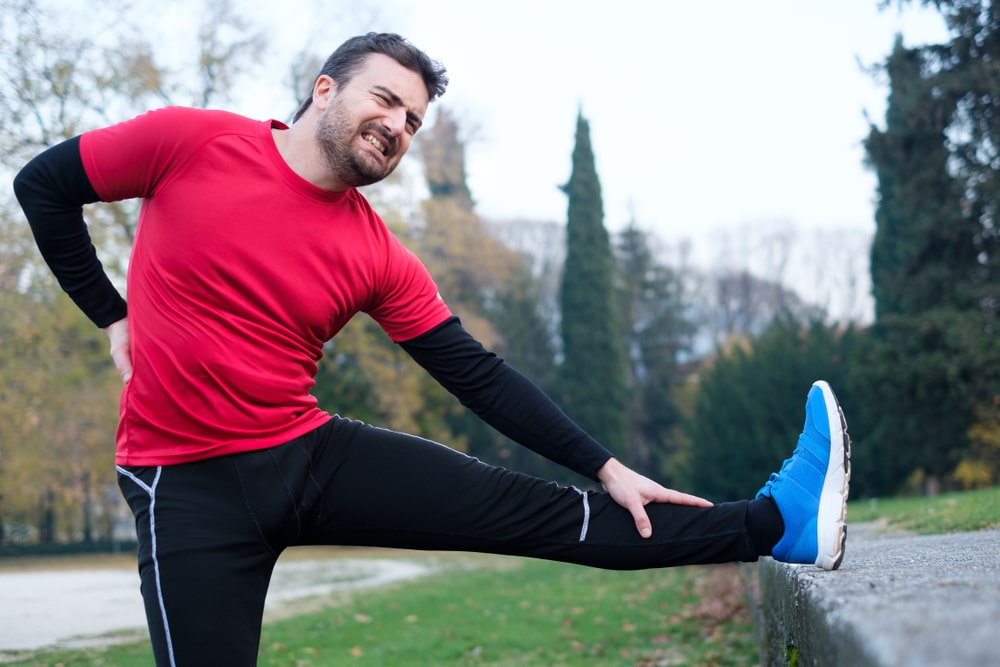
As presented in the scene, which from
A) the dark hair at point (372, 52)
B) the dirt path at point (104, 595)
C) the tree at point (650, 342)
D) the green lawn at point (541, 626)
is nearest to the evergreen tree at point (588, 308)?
the tree at point (650, 342)

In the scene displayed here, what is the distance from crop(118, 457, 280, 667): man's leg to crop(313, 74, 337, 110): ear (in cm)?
109

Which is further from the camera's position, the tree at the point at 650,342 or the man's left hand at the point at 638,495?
the tree at the point at 650,342

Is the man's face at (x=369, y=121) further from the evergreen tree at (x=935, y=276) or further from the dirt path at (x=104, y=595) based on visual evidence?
the evergreen tree at (x=935, y=276)

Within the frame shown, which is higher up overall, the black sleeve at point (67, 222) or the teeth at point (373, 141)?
the teeth at point (373, 141)

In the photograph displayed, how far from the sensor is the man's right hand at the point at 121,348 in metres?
2.77

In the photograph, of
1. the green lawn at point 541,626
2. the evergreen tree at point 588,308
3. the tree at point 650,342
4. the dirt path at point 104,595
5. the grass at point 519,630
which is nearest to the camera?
the green lawn at point 541,626

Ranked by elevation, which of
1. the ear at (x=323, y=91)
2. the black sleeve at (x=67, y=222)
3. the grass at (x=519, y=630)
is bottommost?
the grass at (x=519, y=630)

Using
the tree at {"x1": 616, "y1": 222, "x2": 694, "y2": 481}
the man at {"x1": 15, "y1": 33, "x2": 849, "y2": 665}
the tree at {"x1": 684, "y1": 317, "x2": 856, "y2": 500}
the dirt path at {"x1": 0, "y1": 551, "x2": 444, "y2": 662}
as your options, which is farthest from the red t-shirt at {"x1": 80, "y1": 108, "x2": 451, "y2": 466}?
the tree at {"x1": 616, "y1": 222, "x2": 694, "y2": 481}

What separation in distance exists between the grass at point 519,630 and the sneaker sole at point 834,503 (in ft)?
15.1

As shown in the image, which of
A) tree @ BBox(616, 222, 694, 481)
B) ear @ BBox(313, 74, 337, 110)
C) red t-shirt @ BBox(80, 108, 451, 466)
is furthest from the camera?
tree @ BBox(616, 222, 694, 481)

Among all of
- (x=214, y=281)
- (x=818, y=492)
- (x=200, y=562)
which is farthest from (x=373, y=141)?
(x=818, y=492)

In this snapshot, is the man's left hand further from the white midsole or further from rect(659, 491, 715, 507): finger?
the white midsole

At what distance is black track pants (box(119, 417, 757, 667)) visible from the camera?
2.47m

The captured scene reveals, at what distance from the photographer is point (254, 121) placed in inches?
114
